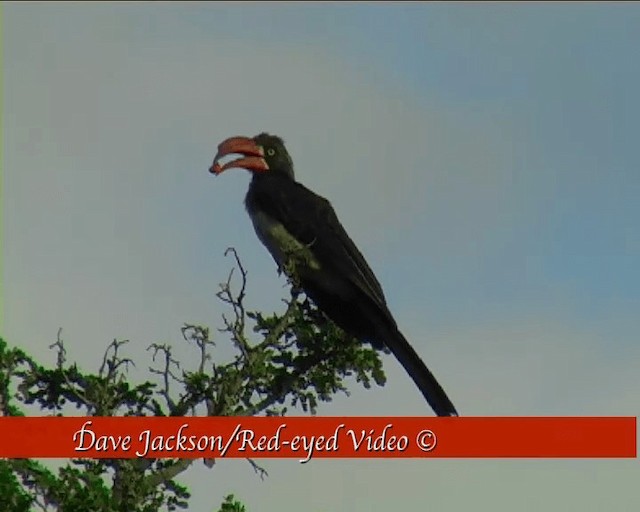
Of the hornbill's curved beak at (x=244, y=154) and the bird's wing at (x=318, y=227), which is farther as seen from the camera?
the hornbill's curved beak at (x=244, y=154)

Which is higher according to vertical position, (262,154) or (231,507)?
(262,154)

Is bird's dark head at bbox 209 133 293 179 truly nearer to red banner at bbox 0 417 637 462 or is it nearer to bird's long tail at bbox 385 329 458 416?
bird's long tail at bbox 385 329 458 416

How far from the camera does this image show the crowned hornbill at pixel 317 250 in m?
8.15

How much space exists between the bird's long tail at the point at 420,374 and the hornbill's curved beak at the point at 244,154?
2.01m

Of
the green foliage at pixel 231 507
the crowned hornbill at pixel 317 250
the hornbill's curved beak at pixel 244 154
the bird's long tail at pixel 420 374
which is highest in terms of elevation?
the hornbill's curved beak at pixel 244 154

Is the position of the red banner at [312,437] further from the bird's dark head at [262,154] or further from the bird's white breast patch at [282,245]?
the bird's dark head at [262,154]

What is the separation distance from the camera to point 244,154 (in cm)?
999

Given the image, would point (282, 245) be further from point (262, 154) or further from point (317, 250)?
point (262, 154)

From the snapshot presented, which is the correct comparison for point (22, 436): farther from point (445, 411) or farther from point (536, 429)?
point (536, 429)

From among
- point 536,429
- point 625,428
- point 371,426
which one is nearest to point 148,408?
point 371,426

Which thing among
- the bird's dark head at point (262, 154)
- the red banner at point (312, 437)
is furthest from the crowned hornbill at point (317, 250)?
the red banner at point (312, 437)

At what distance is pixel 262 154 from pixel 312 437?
340 centimetres

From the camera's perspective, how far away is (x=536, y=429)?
26.3ft

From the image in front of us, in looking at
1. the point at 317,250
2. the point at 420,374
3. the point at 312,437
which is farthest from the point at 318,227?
the point at 312,437
